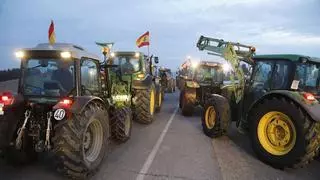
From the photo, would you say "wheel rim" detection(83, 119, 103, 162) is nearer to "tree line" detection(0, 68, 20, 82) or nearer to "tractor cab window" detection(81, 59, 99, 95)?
"tractor cab window" detection(81, 59, 99, 95)

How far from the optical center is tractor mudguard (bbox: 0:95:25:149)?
532cm

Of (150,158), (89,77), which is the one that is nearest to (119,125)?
(150,158)

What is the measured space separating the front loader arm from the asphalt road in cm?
139

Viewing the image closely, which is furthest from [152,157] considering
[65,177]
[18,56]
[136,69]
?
[136,69]

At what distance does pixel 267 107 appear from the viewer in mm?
6863

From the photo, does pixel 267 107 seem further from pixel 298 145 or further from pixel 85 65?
pixel 85 65

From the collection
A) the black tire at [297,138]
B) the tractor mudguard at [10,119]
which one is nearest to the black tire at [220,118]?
the black tire at [297,138]

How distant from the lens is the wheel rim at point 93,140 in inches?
226

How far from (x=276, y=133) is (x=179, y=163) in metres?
2.03

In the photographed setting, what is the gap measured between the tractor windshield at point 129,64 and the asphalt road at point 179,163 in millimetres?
2939

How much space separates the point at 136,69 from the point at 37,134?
21.0 ft

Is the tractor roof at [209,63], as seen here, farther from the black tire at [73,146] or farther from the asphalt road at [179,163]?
the black tire at [73,146]

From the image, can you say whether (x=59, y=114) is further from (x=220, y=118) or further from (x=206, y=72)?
(x=206, y=72)

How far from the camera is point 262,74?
7.97 metres
